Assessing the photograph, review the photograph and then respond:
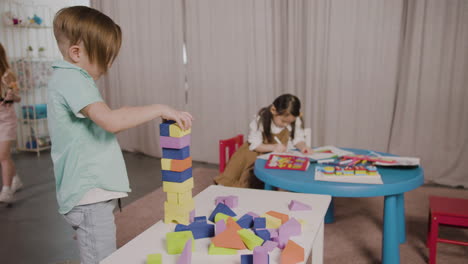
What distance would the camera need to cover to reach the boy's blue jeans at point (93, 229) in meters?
1.27

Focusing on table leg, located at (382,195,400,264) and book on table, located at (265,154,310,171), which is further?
book on table, located at (265,154,310,171)

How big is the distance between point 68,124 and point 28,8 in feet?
16.1

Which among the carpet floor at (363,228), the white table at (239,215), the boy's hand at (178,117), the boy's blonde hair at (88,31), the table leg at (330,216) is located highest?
the boy's blonde hair at (88,31)

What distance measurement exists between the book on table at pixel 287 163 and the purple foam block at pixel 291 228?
101 centimetres

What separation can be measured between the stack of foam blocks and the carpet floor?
1.25 meters

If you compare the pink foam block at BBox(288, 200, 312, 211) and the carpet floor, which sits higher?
the pink foam block at BBox(288, 200, 312, 211)

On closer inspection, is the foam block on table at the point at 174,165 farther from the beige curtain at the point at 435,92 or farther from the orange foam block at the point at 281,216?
the beige curtain at the point at 435,92

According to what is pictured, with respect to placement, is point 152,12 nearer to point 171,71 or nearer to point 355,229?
point 171,71

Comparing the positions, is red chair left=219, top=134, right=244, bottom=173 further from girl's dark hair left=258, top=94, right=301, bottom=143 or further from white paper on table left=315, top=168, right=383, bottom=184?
white paper on table left=315, top=168, right=383, bottom=184

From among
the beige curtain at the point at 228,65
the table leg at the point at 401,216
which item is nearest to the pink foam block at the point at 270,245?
the table leg at the point at 401,216

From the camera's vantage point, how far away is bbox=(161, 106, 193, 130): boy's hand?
1087 millimetres

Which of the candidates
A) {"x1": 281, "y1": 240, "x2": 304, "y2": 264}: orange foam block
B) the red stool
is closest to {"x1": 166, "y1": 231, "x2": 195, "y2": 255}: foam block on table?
{"x1": 281, "y1": 240, "x2": 304, "y2": 264}: orange foam block

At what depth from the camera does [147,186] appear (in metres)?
3.63

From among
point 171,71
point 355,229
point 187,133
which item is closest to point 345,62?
point 355,229
